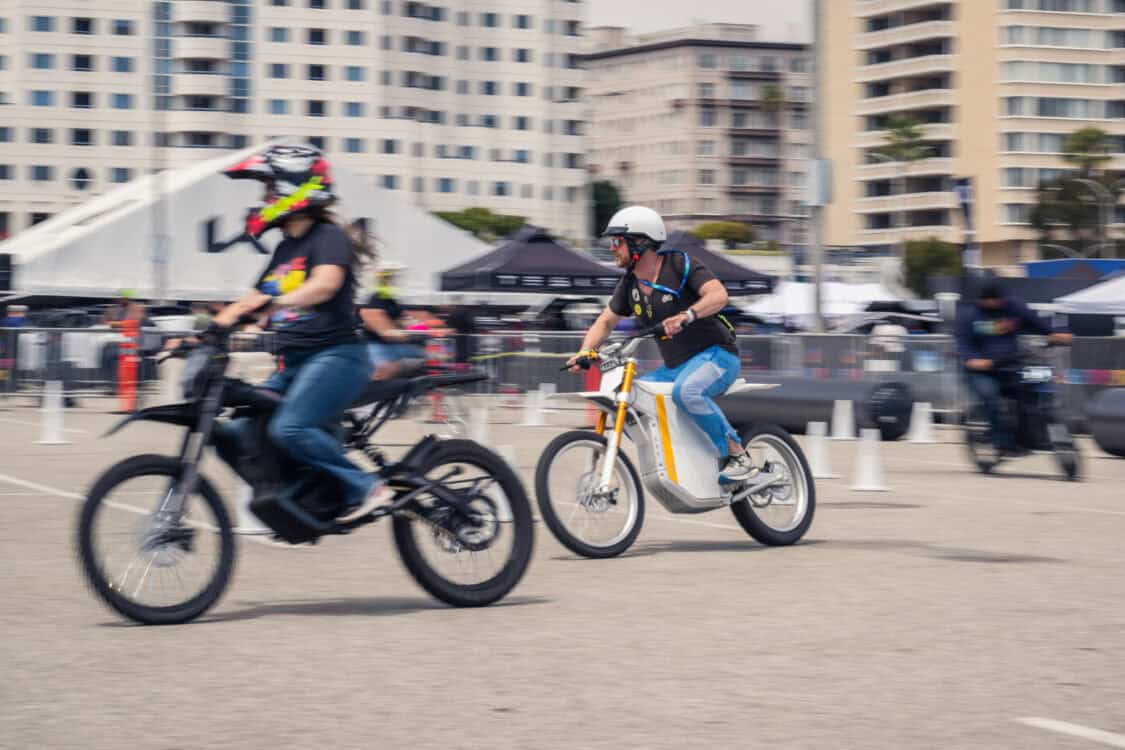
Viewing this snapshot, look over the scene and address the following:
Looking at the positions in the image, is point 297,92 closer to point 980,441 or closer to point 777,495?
point 980,441

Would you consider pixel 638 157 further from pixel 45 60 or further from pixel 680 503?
pixel 680 503

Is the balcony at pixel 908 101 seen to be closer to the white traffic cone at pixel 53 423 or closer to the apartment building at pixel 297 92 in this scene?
the apartment building at pixel 297 92

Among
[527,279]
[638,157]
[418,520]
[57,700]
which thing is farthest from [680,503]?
[638,157]

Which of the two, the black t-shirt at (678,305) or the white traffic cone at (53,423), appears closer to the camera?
the black t-shirt at (678,305)

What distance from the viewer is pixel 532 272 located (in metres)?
31.2

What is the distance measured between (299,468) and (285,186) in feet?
3.74

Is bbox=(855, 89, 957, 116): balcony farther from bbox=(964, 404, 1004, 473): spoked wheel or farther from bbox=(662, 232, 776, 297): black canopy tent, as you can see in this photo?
bbox=(964, 404, 1004, 473): spoked wheel

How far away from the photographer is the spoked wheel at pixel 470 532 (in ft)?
25.7

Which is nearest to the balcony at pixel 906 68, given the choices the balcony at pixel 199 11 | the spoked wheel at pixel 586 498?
the balcony at pixel 199 11

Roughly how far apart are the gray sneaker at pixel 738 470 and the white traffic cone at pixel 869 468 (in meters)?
4.15

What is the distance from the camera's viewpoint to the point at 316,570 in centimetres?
944

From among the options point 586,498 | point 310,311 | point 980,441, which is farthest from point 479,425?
point 310,311

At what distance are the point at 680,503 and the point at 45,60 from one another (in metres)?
107

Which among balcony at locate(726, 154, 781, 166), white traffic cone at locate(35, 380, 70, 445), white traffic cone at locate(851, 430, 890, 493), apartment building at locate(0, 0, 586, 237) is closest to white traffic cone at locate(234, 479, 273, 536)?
white traffic cone at locate(851, 430, 890, 493)
